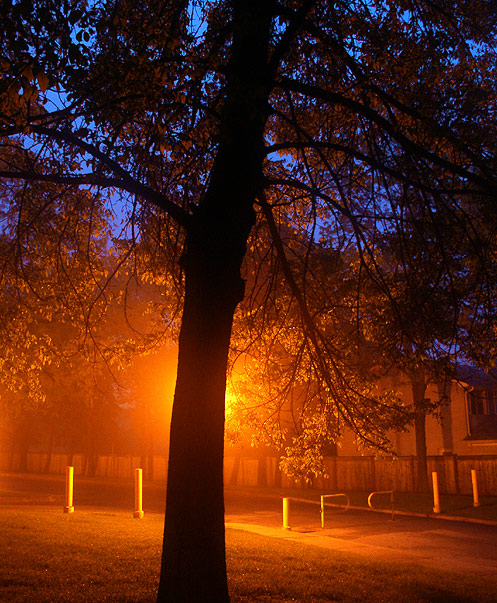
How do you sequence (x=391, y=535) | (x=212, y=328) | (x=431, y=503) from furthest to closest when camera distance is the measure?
1. (x=431, y=503)
2. (x=391, y=535)
3. (x=212, y=328)

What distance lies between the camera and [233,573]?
9195mm

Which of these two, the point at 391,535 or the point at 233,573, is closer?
the point at 233,573

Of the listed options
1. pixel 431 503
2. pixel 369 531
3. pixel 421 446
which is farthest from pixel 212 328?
pixel 421 446

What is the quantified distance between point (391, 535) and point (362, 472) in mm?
15923

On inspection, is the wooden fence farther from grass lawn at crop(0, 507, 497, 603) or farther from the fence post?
grass lawn at crop(0, 507, 497, 603)

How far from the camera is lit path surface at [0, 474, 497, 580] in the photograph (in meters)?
12.7

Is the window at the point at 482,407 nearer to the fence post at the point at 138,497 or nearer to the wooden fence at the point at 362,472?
the wooden fence at the point at 362,472

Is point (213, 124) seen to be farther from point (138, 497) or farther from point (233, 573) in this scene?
point (138, 497)

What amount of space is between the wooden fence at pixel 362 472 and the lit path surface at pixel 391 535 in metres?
1.75

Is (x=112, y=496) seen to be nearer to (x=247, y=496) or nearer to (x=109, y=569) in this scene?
(x=247, y=496)

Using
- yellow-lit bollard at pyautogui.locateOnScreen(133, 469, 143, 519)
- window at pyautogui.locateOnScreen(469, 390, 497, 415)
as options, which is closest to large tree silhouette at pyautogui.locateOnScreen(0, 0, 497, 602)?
yellow-lit bollard at pyautogui.locateOnScreen(133, 469, 143, 519)

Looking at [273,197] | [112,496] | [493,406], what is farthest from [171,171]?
[493,406]

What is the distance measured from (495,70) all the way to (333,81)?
15.8ft

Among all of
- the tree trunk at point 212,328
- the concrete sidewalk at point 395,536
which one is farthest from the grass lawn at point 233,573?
the tree trunk at point 212,328
